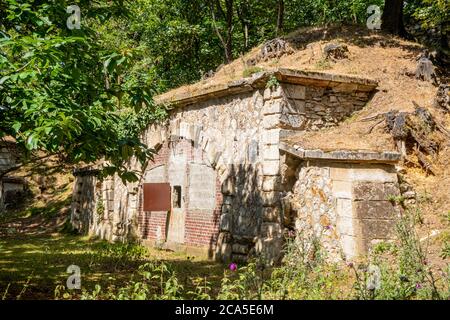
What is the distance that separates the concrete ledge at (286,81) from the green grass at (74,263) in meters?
3.57

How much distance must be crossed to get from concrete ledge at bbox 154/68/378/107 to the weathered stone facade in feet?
0.07

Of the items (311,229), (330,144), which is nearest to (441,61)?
(330,144)

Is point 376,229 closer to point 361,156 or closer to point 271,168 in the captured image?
point 361,156

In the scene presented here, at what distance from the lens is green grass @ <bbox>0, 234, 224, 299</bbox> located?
6.60 m

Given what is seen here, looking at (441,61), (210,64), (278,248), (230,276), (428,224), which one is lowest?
(230,276)

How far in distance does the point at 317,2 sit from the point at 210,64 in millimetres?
5277

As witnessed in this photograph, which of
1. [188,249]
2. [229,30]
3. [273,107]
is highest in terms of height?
[229,30]

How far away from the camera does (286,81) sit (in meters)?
8.46

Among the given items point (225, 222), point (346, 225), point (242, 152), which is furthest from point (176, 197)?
point (346, 225)

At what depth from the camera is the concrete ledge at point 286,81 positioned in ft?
27.5

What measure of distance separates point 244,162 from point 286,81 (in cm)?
181

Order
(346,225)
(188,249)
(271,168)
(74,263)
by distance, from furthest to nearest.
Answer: (188,249)
(74,263)
(271,168)
(346,225)
